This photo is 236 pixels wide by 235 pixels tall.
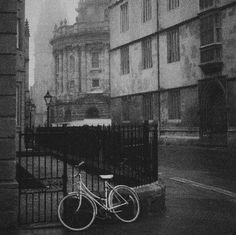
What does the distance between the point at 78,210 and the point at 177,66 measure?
804 inches

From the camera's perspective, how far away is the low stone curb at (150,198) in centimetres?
788

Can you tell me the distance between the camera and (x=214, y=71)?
75.6ft

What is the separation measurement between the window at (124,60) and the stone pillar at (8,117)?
24554mm

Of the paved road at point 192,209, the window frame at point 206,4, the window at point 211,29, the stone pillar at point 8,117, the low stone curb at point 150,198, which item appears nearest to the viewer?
the paved road at point 192,209

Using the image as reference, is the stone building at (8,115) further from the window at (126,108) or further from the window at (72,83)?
the window at (72,83)

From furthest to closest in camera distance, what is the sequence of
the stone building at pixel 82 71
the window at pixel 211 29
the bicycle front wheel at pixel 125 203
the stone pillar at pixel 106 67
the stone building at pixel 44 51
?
the stone building at pixel 44 51 → the stone pillar at pixel 106 67 → the stone building at pixel 82 71 → the window at pixel 211 29 → the bicycle front wheel at pixel 125 203

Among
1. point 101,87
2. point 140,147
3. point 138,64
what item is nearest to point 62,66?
point 101,87

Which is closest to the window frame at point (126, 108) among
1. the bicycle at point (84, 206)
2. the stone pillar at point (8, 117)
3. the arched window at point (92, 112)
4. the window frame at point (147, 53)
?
the window frame at point (147, 53)

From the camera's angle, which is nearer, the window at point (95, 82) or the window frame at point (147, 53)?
the window frame at point (147, 53)

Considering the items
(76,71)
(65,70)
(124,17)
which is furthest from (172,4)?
(65,70)

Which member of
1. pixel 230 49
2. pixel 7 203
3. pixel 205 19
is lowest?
pixel 7 203

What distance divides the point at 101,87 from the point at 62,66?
6916mm

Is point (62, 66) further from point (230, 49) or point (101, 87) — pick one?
point (230, 49)

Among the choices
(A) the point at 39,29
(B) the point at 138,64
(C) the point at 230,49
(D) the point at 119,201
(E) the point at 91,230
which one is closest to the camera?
(E) the point at 91,230
